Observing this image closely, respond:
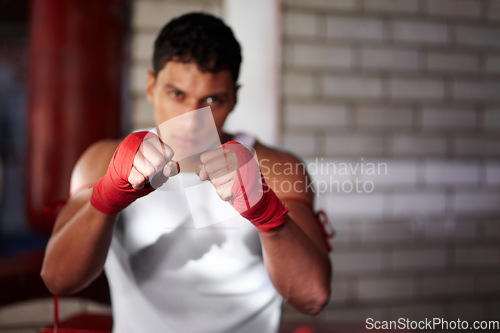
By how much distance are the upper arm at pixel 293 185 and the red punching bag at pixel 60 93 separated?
0.48 meters

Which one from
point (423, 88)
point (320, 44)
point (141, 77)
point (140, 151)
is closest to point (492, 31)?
point (423, 88)

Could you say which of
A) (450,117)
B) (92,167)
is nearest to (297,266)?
(92,167)

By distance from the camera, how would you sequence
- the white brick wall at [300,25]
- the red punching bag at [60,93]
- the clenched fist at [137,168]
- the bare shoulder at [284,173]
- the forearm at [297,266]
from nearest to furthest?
the clenched fist at [137,168] < the forearm at [297,266] < the bare shoulder at [284,173] < the red punching bag at [60,93] < the white brick wall at [300,25]

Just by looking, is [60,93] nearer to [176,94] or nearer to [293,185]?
[176,94]

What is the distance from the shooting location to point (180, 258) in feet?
1.89

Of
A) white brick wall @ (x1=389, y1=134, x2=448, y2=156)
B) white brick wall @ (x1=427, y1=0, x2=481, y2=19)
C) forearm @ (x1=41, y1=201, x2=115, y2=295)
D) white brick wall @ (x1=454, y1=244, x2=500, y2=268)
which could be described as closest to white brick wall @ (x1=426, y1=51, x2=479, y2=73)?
white brick wall @ (x1=427, y1=0, x2=481, y2=19)

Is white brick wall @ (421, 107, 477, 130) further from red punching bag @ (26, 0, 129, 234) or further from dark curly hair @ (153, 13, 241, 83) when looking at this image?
red punching bag @ (26, 0, 129, 234)

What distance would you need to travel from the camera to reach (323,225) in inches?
21.7

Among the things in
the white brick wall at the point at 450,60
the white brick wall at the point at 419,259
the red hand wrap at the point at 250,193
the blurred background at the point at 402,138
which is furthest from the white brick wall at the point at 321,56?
the red hand wrap at the point at 250,193

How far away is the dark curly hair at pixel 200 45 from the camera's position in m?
0.51

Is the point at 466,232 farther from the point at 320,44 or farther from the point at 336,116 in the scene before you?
the point at 320,44

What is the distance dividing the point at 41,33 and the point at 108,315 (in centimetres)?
67

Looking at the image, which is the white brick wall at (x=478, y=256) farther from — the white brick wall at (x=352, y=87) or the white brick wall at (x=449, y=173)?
the white brick wall at (x=352, y=87)

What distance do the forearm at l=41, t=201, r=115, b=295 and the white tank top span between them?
0.10 meters
